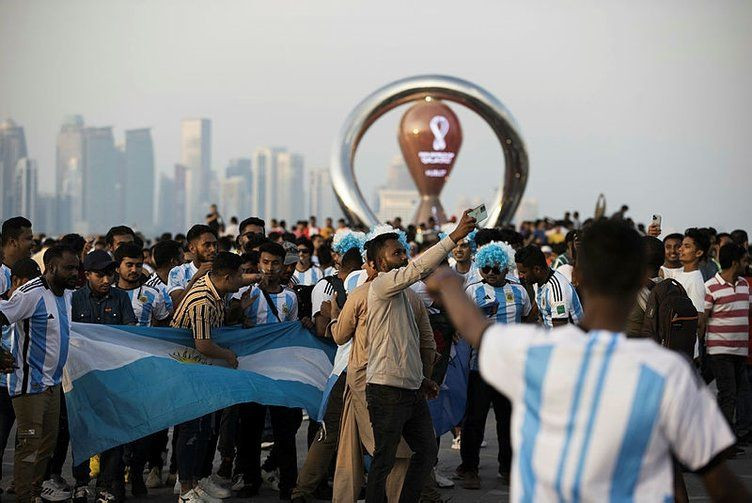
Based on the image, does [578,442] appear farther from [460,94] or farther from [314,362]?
[460,94]

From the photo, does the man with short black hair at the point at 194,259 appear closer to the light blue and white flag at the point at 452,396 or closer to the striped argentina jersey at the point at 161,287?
the striped argentina jersey at the point at 161,287

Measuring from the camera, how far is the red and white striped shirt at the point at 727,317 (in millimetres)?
10664

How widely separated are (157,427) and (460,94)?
84.0 ft

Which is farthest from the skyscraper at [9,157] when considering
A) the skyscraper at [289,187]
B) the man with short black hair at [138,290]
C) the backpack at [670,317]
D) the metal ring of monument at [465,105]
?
the skyscraper at [289,187]

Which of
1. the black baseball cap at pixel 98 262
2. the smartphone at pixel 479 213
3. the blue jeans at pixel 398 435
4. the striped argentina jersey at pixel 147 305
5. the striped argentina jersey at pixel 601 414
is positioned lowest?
the blue jeans at pixel 398 435

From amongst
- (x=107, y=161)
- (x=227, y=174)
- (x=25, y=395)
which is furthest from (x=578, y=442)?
(x=227, y=174)

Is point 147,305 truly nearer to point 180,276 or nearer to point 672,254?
point 180,276

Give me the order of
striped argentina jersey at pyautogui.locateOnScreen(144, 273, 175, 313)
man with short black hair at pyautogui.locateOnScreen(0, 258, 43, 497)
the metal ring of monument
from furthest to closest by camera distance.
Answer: the metal ring of monument
striped argentina jersey at pyautogui.locateOnScreen(144, 273, 175, 313)
man with short black hair at pyautogui.locateOnScreen(0, 258, 43, 497)

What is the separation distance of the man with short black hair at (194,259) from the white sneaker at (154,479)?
4.47 ft

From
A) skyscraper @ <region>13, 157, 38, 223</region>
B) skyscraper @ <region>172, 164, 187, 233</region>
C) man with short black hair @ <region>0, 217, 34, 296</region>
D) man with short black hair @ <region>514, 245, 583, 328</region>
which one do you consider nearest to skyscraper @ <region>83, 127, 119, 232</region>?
skyscraper @ <region>172, 164, 187, 233</region>

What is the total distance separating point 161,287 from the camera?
9.63 m

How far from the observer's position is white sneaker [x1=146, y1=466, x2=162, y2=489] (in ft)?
29.9

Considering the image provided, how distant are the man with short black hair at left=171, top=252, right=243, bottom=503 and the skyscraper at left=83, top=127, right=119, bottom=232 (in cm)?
9458

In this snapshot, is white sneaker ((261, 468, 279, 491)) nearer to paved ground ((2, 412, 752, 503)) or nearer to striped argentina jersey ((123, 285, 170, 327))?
paved ground ((2, 412, 752, 503))
